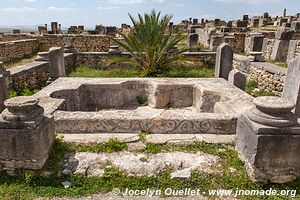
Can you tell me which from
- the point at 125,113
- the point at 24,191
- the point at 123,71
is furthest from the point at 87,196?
the point at 123,71

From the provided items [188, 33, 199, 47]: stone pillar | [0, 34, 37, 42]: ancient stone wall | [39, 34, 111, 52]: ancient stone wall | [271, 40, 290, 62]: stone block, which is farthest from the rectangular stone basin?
[0, 34, 37, 42]: ancient stone wall

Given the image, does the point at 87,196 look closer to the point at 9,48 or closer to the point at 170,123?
the point at 170,123

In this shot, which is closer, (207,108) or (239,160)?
(239,160)

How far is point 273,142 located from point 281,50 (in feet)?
34.5

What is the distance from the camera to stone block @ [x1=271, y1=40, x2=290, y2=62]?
12.0 meters

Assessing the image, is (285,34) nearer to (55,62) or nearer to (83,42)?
(55,62)

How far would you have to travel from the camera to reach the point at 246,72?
9.95 meters

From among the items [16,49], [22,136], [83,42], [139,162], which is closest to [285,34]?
[139,162]

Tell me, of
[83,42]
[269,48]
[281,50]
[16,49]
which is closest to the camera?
[281,50]

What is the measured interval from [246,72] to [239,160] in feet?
23.4

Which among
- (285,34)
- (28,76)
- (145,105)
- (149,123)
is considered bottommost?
(145,105)

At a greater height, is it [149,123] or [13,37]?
[13,37]

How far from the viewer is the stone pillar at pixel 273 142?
3.06m

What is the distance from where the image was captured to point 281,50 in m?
12.1
